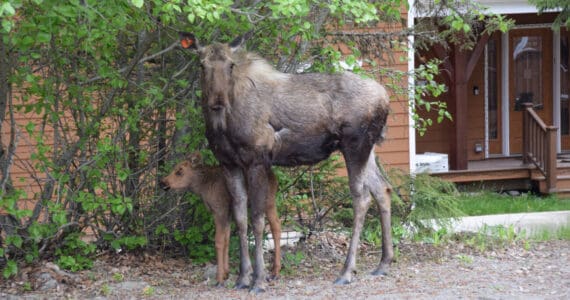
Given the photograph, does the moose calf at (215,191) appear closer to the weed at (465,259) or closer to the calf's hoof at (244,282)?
the calf's hoof at (244,282)

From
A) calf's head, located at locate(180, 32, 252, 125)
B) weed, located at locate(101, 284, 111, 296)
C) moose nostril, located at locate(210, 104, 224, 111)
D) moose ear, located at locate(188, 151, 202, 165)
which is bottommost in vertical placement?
weed, located at locate(101, 284, 111, 296)

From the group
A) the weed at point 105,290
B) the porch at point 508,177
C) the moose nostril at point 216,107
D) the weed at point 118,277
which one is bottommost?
the weed at point 105,290

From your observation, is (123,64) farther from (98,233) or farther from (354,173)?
(354,173)

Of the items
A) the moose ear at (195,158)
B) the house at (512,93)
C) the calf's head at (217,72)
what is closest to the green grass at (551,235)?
the moose ear at (195,158)

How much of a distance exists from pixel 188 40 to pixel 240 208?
4.84 feet

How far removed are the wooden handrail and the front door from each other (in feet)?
6.30

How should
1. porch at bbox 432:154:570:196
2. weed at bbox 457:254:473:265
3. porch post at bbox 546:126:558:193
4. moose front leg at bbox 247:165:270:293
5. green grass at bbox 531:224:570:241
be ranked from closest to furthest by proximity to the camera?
moose front leg at bbox 247:165:270:293, weed at bbox 457:254:473:265, green grass at bbox 531:224:570:241, porch post at bbox 546:126:558:193, porch at bbox 432:154:570:196

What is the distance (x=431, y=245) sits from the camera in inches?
345

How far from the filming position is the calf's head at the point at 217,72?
20.6ft

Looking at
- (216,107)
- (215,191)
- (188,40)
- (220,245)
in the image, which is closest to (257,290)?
(220,245)

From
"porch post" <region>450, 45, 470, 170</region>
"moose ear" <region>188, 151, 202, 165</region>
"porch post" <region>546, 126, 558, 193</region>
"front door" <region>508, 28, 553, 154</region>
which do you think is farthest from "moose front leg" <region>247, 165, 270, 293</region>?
"front door" <region>508, 28, 553, 154</region>

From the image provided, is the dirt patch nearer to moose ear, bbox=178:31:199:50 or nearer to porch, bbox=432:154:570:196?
moose ear, bbox=178:31:199:50

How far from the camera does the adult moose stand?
21.0ft

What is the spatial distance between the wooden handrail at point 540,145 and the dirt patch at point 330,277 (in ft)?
20.6
